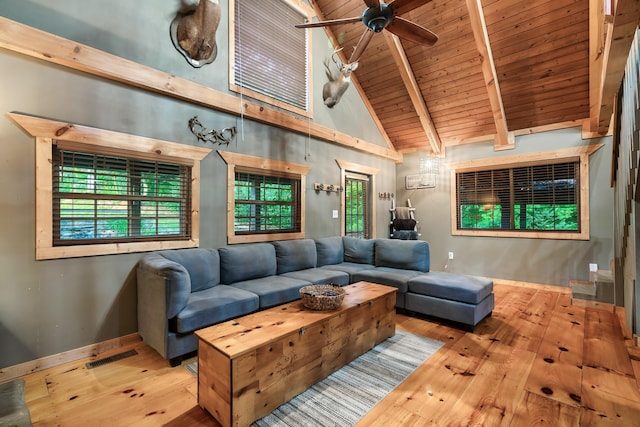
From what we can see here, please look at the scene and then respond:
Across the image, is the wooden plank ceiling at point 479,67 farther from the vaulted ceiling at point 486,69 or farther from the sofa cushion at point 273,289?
the sofa cushion at point 273,289

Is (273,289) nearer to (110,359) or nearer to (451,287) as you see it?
(110,359)

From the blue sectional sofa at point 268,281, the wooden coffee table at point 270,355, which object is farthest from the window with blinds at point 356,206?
the wooden coffee table at point 270,355

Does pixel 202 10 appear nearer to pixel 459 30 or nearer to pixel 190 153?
pixel 190 153

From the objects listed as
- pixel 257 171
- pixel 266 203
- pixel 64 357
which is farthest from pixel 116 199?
pixel 266 203

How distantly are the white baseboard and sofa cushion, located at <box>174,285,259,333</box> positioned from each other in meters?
0.77

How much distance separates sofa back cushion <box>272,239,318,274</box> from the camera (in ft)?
12.9

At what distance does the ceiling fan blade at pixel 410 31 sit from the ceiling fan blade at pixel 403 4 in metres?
0.07

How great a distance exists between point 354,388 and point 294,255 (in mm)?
2154

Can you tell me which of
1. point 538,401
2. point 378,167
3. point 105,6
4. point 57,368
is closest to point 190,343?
point 57,368

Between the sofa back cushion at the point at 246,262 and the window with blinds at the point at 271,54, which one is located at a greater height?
the window with blinds at the point at 271,54

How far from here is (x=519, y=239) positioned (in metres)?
5.21

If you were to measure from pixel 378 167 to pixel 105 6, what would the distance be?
4.97m

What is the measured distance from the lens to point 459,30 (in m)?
4.36

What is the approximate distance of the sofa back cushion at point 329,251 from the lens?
4.52 meters
